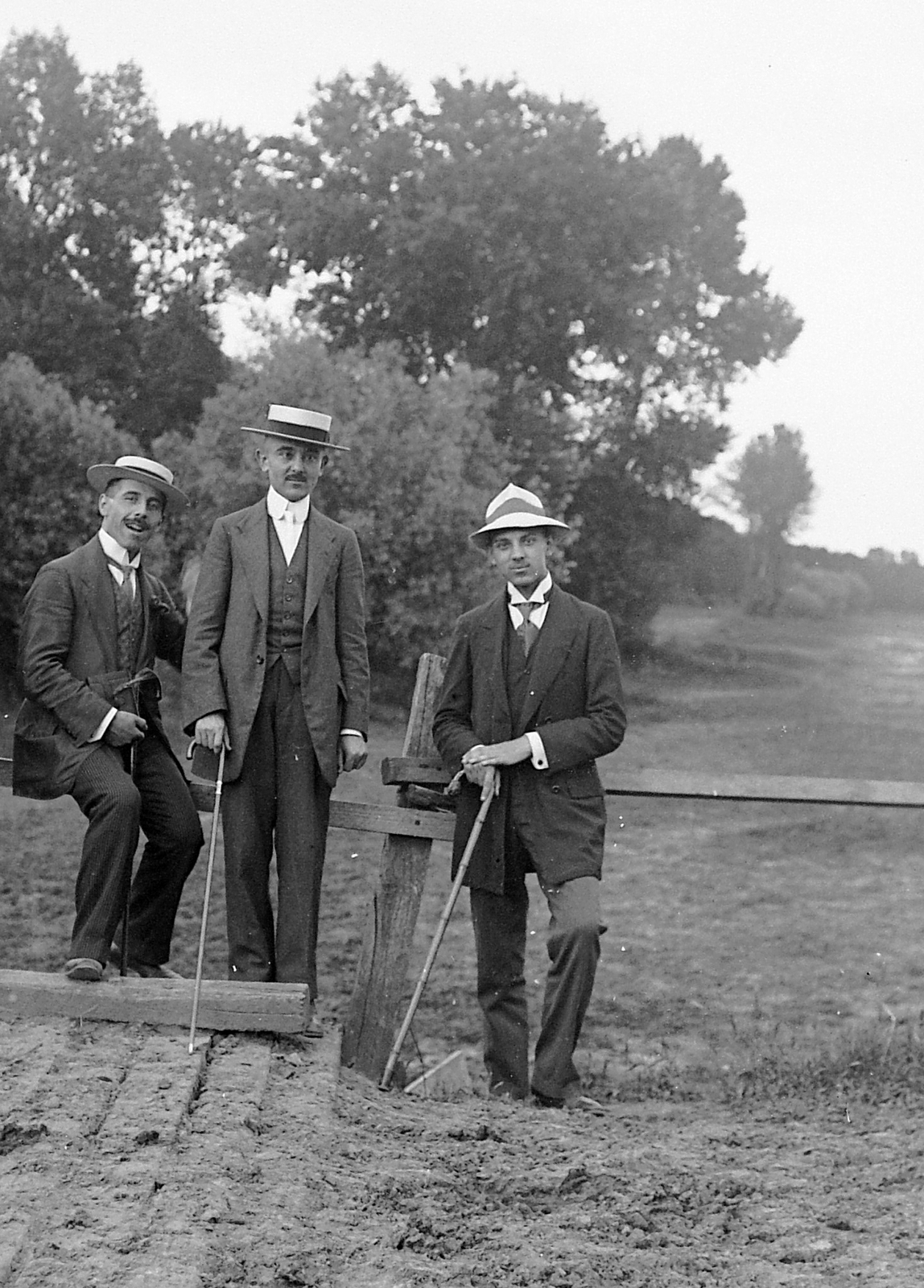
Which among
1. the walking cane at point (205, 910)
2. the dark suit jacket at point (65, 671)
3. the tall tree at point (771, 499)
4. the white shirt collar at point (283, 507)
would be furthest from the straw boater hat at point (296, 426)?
the tall tree at point (771, 499)

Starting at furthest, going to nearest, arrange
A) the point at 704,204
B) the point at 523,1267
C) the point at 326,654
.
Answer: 1. the point at 704,204
2. the point at 326,654
3. the point at 523,1267

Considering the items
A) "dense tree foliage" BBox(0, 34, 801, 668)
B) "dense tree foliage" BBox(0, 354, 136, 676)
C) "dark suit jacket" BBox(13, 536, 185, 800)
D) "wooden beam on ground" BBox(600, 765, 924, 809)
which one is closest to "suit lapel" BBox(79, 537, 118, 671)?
"dark suit jacket" BBox(13, 536, 185, 800)

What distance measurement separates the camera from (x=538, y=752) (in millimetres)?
4883

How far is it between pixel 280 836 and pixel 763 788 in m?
1.73

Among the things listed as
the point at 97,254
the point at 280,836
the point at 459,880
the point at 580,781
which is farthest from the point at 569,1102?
the point at 97,254

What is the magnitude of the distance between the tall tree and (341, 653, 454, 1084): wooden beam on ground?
30.9 ft

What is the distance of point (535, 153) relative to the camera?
43.1 feet

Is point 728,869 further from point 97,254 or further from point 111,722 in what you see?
point 111,722

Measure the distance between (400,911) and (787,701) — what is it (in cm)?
1069

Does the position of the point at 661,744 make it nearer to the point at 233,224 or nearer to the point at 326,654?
the point at 233,224

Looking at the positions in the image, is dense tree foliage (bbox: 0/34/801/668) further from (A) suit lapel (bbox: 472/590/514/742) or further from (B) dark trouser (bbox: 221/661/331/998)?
(B) dark trouser (bbox: 221/661/331/998)

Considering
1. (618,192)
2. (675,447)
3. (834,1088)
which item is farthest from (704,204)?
(834,1088)

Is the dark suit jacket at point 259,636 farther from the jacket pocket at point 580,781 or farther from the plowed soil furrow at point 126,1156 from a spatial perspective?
the plowed soil furrow at point 126,1156

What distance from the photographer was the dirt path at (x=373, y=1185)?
2.93 metres
